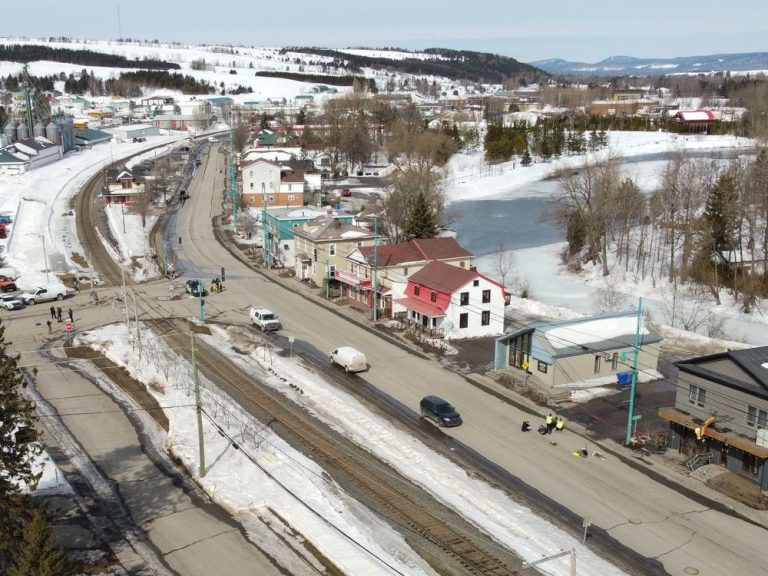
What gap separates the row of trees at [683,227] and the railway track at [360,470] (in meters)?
28.6

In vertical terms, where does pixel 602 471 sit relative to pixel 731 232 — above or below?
below

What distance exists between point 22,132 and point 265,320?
80293mm

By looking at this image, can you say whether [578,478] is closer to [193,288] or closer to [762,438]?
[762,438]

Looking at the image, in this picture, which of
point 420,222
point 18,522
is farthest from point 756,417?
point 420,222

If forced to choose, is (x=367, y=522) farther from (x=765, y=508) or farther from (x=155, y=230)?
(x=155, y=230)

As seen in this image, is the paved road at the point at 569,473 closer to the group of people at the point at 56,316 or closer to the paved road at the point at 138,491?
the group of people at the point at 56,316

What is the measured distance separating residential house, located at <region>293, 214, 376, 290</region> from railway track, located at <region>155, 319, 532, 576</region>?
37.1 feet

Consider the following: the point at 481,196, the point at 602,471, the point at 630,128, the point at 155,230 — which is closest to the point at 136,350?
the point at 602,471

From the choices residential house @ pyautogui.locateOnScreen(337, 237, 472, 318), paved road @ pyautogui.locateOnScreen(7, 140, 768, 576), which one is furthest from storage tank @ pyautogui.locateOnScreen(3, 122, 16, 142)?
residential house @ pyautogui.locateOnScreen(337, 237, 472, 318)

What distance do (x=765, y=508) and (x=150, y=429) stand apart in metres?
19.5

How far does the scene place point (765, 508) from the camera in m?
20.4

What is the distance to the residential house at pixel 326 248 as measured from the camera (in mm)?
43344

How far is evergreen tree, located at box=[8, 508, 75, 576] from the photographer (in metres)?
12.8

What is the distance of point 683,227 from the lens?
49.8 meters
